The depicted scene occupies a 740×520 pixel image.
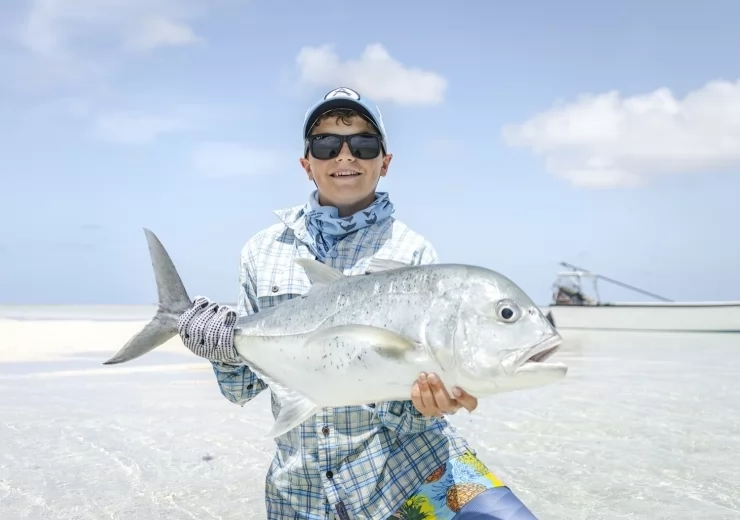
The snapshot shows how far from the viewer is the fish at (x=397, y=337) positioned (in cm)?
237

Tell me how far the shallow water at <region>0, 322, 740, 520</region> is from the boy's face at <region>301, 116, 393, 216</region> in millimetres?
2350

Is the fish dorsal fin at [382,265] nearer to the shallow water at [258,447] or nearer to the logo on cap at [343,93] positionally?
the logo on cap at [343,93]

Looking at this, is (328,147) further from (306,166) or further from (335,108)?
(306,166)

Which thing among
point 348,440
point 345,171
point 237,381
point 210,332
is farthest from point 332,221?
point 348,440

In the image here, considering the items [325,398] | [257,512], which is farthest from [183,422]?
[325,398]

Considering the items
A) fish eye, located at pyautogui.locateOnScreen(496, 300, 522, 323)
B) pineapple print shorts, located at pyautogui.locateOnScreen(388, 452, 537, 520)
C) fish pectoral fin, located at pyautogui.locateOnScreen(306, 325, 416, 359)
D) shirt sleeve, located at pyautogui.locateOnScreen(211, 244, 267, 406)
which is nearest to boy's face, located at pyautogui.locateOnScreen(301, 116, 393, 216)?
shirt sleeve, located at pyautogui.locateOnScreen(211, 244, 267, 406)

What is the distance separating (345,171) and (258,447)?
11.7 ft

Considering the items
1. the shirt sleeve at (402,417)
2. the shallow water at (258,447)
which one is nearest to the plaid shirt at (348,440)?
the shirt sleeve at (402,417)

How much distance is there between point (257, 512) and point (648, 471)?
Result: 301 cm

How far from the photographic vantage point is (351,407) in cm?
308

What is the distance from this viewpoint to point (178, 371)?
1101 cm

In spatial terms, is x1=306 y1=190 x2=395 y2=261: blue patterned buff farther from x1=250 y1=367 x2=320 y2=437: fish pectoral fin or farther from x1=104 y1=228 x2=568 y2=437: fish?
x1=250 y1=367 x2=320 y2=437: fish pectoral fin

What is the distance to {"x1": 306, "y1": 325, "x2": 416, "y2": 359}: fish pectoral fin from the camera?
2.43m

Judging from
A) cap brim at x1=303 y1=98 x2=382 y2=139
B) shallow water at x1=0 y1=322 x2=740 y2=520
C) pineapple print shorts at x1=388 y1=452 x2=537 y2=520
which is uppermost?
cap brim at x1=303 y1=98 x2=382 y2=139
